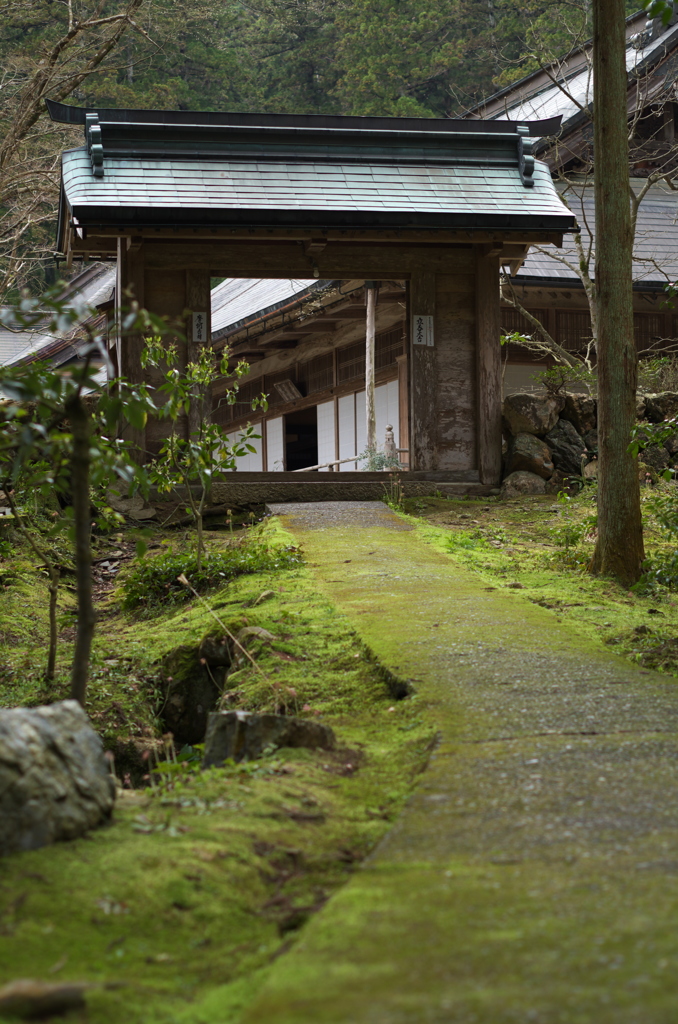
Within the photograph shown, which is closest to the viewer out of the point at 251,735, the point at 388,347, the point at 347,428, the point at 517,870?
the point at 517,870

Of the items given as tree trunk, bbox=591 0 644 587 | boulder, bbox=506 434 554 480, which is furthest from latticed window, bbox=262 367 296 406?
tree trunk, bbox=591 0 644 587

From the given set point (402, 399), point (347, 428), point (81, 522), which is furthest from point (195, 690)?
point (347, 428)

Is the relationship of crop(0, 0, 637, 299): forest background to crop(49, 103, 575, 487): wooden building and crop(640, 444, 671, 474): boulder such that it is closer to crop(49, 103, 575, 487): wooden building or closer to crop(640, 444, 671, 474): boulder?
crop(49, 103, 575, 487): wooden building

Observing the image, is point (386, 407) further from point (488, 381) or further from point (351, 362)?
point (488, 381)

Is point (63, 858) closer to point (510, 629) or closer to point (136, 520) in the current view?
point (510, 629)

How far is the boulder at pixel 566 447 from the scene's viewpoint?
12.2 metres

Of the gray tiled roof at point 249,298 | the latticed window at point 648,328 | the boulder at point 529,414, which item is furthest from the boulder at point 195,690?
the latticed window at point 648,328

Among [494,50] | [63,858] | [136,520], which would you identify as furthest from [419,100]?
[63,858]

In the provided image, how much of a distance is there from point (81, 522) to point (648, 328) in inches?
673

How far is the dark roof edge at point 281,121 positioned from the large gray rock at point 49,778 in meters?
10.6

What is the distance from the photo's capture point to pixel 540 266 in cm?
1777

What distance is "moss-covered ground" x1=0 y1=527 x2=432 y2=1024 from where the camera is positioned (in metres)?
2.29

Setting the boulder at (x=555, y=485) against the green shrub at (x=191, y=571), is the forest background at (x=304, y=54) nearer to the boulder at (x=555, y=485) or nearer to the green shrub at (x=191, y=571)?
the boulder at (x=555, y=485)

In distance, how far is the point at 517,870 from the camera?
2.59m
